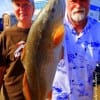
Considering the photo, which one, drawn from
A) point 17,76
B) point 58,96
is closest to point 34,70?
point 58,96

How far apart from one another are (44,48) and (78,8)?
0.68m

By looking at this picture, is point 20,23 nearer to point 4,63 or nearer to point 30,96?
point 4,63

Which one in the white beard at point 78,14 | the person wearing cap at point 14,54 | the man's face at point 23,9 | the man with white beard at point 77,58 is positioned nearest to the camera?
the white beard at point 78,14

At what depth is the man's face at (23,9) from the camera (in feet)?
14.5

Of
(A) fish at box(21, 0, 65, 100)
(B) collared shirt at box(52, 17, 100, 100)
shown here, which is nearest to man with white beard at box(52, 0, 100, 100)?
(B) collared shirt at box(52, 17, 100, 100)

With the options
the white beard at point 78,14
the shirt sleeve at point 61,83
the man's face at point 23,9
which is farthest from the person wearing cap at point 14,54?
the white beard at point 78,14

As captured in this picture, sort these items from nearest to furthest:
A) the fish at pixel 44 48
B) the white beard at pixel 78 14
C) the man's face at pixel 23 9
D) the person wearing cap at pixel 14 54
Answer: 1. the fish at pixel 44 48
2. the white beard at pixel 78 14
3. the man's face at pixel 23 9
4. the person wearing cap at pixel 14 54

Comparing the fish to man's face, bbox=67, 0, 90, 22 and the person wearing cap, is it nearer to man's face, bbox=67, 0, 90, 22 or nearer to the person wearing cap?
man's face, bbox=67, 0, 90, 22

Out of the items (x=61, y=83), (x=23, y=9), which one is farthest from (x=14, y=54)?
(x=61, y=83)

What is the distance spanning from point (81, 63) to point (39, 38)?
2.49 ft

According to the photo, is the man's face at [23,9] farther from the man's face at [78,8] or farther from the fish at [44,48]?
the fish at [44,48]

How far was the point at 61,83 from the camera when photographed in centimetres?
405

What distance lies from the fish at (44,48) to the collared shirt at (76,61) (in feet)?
1.75

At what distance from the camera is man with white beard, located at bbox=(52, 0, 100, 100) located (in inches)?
159
